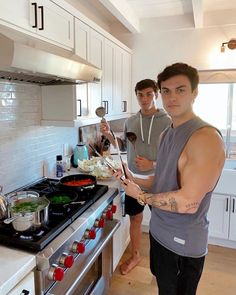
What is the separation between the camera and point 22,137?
5.75 feet

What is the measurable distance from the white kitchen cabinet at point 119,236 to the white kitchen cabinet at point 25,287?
102 cm

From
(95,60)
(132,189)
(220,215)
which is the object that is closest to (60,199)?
(132,189)

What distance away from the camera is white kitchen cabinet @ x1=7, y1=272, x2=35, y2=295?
0.93m

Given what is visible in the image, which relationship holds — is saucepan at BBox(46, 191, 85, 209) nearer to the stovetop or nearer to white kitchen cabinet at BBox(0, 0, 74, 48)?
the stovetop

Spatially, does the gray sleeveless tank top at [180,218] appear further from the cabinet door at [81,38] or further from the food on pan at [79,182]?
the cabinet door at [81,38]

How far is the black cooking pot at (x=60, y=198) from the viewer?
143cm

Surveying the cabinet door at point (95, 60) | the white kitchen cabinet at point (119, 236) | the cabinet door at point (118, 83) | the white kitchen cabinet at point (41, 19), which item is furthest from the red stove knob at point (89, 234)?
the cabinet door at point (118, 83)

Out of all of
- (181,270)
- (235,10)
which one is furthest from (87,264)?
(235,10)

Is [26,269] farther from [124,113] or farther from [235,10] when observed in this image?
[235,10]

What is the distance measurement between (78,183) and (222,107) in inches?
80.2

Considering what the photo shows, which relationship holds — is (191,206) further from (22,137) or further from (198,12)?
(198,12)

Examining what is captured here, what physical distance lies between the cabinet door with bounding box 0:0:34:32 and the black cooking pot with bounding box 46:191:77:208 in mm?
922

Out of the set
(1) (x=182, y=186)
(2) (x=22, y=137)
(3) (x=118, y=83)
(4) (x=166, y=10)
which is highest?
(4) (x=166, y=10)

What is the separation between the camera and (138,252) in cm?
238
